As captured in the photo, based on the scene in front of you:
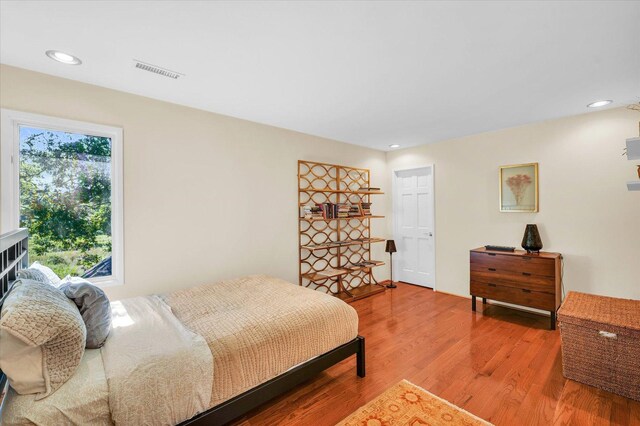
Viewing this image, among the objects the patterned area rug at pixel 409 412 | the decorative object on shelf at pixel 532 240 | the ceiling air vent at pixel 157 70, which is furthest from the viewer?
the decorative object on shelf at pixel 532 240

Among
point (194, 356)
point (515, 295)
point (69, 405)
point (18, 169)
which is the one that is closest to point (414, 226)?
point (515, 295)

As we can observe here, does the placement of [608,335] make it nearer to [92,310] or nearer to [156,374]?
[156,374]

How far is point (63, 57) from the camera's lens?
2014mm

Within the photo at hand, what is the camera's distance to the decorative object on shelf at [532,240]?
3.33 meters

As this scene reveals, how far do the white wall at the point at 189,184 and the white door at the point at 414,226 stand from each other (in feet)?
6.58

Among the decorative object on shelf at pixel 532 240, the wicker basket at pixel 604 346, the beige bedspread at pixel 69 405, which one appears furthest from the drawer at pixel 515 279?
the beige bedspread at pixel 69 405

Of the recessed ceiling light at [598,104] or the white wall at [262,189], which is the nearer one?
the white wall at [262,189]

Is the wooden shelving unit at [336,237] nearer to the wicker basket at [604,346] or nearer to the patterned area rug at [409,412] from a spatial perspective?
the patterned area rug at [409,412]

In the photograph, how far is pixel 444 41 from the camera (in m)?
1.82

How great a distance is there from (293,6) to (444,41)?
3.22ft

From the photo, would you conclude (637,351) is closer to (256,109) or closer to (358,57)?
(358,57)

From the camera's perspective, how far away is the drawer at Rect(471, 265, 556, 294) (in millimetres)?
3102

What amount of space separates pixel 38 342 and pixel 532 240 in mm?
4222

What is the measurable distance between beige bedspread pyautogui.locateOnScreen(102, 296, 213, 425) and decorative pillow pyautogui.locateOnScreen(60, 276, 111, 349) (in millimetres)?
66
